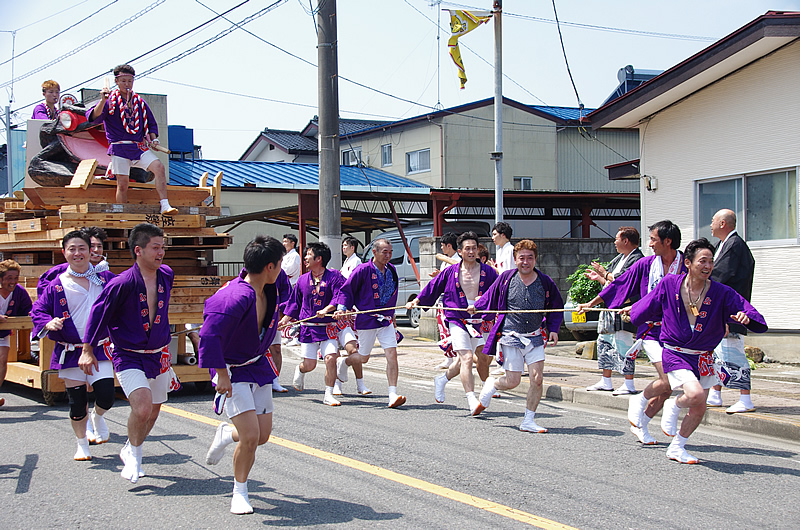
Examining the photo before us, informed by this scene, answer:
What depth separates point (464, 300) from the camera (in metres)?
8.42

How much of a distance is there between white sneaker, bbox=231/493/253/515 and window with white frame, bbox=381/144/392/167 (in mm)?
29131

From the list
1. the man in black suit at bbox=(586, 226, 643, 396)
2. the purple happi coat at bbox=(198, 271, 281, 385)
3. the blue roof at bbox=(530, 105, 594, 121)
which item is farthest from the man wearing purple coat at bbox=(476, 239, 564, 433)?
the blue roof at bbox=(530, 105, 594, 121)

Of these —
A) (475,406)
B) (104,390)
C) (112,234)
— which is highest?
(112,234)

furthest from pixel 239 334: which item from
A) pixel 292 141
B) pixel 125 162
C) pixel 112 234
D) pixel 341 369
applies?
pixel 292 141

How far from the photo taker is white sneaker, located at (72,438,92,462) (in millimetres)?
6246

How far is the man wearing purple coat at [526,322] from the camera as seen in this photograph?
7.43m

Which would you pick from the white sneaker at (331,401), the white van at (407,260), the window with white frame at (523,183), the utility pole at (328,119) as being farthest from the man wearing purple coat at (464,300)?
the window with white frame at (523,183)

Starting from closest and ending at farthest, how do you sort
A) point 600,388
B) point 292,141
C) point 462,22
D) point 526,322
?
1. point 526,322
2. point 600,388
3. point 462,22
4. point 292,141

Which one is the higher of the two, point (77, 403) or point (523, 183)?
point (523, 183)

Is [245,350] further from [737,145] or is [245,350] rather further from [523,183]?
[523,183]

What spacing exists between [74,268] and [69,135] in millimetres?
5195

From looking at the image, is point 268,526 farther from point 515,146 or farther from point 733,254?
point 515,146

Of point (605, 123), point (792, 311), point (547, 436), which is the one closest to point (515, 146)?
point (605, 123)

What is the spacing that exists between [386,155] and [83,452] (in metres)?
28.3
